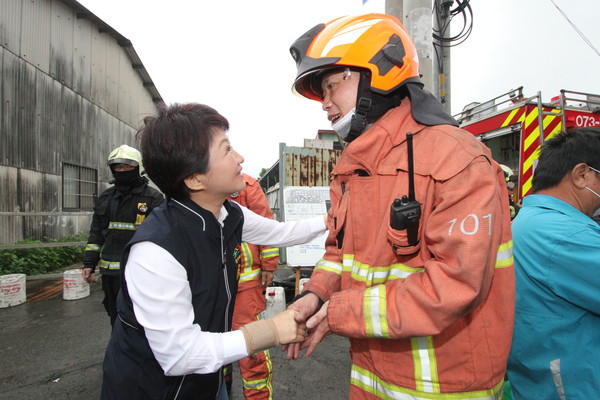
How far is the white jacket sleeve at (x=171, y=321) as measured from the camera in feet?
4.20

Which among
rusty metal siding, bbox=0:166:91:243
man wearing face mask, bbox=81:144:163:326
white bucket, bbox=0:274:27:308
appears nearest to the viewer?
man wearing face mask, bbox=81:144:163:326

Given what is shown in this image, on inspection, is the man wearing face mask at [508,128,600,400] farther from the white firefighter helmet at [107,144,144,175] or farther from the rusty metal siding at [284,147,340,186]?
the rusty metal siding at [284,147,340,186]

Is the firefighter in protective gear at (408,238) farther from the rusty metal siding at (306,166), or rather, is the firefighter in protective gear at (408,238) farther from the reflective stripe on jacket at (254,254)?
the rusty metal siding at (306,166)

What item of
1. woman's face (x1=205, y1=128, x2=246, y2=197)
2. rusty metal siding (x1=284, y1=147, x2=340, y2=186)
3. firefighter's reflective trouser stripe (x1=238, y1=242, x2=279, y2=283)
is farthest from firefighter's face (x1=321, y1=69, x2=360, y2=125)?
rusty metal siding (x1=284, y1=147, x2=340, y2=186)

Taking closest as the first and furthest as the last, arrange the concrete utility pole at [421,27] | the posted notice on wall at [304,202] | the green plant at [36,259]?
the concrete utility pole at [421,27]
the posted notice on wall at [304,202]
the green plant at [36,259]

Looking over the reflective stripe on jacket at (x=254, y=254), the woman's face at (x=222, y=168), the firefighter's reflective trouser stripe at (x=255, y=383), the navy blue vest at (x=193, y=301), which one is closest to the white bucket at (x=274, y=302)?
the reflective stripe on jacket at (x=254, y=254)

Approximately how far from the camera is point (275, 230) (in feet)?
7.32

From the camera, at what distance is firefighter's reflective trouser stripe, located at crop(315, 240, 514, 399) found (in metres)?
1.06

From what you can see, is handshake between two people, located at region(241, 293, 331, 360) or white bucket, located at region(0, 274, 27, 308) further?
white bucket, located at region(0, 274, 27, 308)

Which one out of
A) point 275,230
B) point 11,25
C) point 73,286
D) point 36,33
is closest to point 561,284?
point 275,230

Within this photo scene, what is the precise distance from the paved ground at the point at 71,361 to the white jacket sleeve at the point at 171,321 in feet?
7.30

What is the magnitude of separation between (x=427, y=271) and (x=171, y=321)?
1.00 meters

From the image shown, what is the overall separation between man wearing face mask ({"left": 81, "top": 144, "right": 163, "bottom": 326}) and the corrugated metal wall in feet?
17.2

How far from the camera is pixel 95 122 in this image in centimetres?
1320
